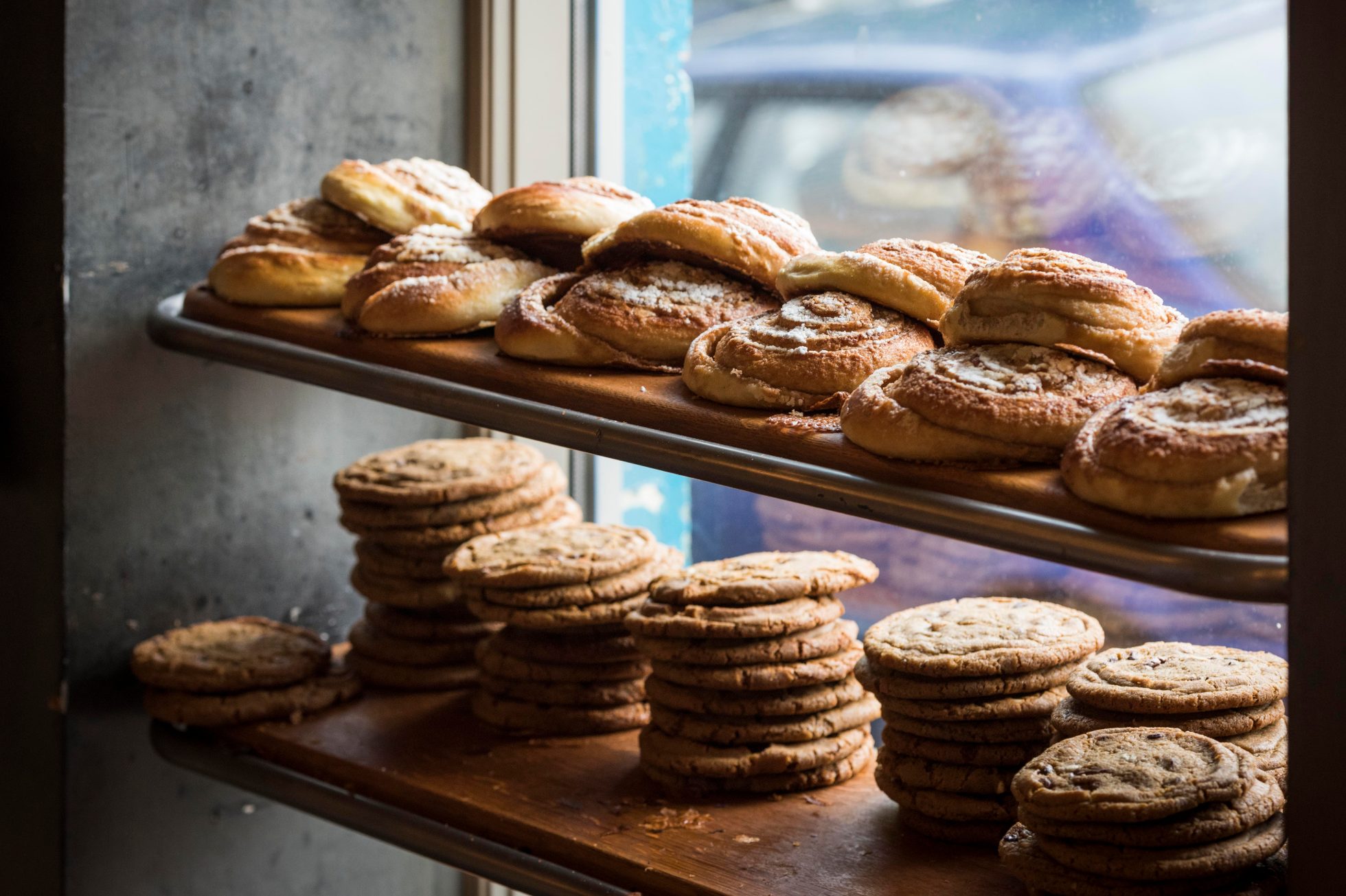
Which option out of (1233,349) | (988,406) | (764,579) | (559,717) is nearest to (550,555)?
(559,717)

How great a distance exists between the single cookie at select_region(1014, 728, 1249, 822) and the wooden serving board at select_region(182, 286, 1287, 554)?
0.33 metres

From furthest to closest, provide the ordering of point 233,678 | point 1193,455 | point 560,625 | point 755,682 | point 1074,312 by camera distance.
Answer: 1. point 233,678
2. point 560,625
3. point 755,682
4. point 1074,312
5. point 1193,455

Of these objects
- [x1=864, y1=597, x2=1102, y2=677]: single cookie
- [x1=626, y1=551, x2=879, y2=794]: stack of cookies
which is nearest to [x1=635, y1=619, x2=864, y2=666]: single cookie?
[x1=626, y1=551, x2=879, y2=794]: stack of cookies

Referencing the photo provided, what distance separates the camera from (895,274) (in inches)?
63.7

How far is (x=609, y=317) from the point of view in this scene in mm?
1777

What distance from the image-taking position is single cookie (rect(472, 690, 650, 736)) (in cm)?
224

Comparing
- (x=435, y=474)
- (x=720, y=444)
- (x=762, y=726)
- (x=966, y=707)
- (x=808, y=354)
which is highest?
(x=808, y=354)

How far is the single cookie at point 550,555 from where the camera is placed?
2156 millimetres

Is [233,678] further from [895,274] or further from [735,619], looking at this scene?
[895,274]

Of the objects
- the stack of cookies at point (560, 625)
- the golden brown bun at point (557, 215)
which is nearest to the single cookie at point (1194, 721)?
the stack of cookies at point (560, 625)

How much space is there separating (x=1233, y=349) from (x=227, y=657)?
175 cm

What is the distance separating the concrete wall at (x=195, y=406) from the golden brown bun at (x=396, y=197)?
40 cm

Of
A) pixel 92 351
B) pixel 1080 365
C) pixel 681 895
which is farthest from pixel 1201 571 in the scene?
pixel 92 351

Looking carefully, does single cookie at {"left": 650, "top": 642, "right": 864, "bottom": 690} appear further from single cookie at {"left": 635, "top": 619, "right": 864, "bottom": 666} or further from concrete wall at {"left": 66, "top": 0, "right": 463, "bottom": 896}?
concrete wall at {"left": 66, "top": 0, "right": 463, "bottom": 896}
